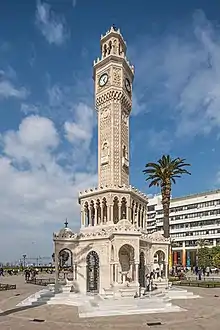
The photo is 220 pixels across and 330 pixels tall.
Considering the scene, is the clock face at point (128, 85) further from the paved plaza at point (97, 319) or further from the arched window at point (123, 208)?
the paved plaza at point (97, 319)

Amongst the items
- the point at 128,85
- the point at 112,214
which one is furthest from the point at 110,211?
the point at 128,85

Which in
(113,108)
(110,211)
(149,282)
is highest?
(113,108)

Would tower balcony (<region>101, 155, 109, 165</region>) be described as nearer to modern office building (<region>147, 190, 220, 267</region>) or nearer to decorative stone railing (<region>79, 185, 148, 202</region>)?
decorative stone railing (<region>79, 185, 148, 202</region>)

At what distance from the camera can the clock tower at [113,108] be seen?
40156 millimetres

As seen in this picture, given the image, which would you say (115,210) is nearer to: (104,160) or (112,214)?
(112,214)

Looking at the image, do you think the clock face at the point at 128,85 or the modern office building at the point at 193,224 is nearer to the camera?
the clock face at the point at 128,85

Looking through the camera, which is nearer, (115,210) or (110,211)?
(110,211)

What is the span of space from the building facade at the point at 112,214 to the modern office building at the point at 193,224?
216 feet

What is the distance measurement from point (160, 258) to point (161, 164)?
1614 centimetres

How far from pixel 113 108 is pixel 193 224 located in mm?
77965

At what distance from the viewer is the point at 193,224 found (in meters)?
112

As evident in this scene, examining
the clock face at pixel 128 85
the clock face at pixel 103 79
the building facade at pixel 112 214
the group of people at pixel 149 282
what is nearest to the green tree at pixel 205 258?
the building facade at pixel 112 214

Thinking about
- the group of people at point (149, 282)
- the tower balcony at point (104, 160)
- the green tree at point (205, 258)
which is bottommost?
the green tree at point (205, 258)

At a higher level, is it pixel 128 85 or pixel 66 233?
pixel 128 85
